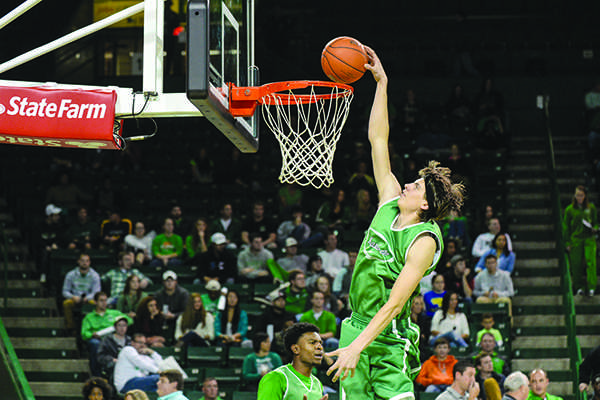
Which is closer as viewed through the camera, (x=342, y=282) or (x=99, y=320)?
(x=99, y=320)

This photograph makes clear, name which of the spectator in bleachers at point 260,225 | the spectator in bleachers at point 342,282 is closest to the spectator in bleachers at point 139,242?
the spectator in bleachers at point 260,225

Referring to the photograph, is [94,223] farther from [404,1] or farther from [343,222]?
[404,1]

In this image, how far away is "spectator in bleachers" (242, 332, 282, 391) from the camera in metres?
10.6

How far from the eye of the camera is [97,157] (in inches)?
656

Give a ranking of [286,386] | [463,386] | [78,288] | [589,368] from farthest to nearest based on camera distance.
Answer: [78,288]
[589,368]
[463,386]
[286,386]

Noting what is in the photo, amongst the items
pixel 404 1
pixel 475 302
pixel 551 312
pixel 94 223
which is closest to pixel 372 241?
pixel 475 302

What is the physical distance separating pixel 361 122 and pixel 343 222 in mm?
3693

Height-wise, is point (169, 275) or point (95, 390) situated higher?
point (169, 275)

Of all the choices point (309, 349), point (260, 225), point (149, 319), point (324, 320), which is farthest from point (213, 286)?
point (309, 349)

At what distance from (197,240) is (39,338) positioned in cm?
259

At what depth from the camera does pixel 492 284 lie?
1215 cm

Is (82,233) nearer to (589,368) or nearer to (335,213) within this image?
(335,213)

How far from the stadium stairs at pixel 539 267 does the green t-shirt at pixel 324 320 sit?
2347 mm

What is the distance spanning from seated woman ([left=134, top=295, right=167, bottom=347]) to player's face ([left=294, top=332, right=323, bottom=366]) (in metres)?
5.16
